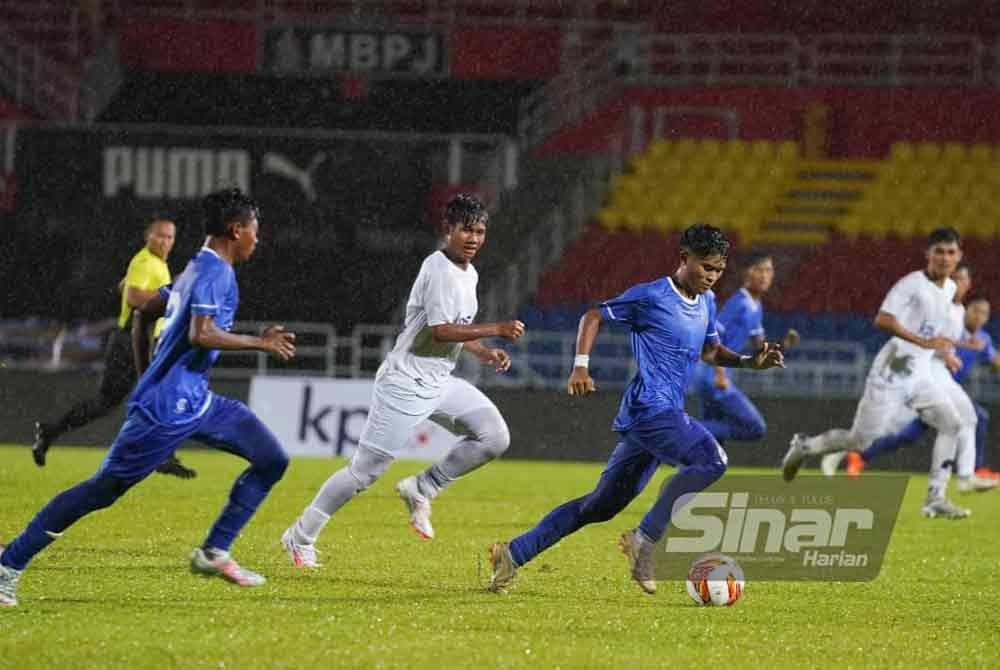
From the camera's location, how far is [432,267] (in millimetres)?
9406

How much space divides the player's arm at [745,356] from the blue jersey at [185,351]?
2.52 metres

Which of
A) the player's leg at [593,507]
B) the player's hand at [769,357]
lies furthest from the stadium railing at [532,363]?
the player's leg at [593,507]

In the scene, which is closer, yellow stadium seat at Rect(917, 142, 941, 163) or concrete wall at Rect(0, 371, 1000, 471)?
concrete wall at Rect(0, 371, 1000, 471)

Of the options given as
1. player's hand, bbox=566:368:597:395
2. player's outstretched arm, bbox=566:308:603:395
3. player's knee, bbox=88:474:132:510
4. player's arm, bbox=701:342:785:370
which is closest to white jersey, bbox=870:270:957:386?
player's arm, bbox=701:342:785:370

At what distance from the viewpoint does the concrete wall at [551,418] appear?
21172 mm

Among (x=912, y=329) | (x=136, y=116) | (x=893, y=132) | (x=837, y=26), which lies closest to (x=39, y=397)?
(x=136, y=116)

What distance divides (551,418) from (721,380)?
6.61 m

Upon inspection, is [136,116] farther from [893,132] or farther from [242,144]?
[893,132]

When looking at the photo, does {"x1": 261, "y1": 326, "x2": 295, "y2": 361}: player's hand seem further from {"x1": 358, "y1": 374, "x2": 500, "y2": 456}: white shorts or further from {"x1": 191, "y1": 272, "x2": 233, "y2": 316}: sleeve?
{"x1": 358, "y1": 374, "x2": 500, "y2": 456}: white shorts

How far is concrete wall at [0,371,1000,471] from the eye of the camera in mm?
21172

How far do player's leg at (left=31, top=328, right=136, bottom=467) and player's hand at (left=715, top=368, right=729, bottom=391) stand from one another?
489 cm

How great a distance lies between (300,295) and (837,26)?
500 inches

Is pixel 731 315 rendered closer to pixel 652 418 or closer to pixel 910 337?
pixel 910 337

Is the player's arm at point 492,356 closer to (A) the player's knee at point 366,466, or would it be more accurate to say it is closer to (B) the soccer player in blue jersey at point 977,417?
(A) the player's knee at point 366,466
